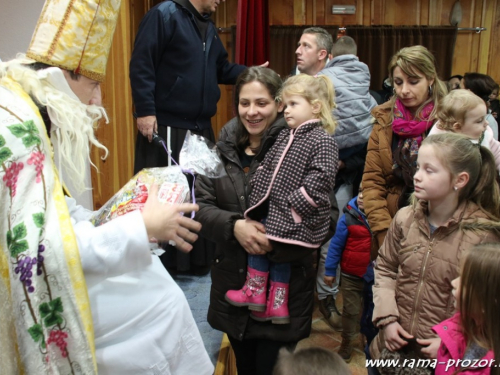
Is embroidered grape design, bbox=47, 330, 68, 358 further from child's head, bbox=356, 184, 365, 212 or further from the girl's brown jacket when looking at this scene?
child's head, bbox=356, 184, 365, 212

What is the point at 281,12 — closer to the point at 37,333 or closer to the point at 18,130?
the point at 18,130

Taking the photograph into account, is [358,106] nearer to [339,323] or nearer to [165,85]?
[165,85]

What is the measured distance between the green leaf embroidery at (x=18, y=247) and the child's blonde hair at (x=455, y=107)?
1614 mm

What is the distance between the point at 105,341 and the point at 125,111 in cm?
233

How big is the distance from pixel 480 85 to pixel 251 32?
1986mm

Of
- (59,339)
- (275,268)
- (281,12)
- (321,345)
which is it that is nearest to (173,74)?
(275,268)

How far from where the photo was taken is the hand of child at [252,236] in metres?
1.64

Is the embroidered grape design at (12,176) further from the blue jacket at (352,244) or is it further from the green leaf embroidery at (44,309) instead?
the blue jacket at (352,244)

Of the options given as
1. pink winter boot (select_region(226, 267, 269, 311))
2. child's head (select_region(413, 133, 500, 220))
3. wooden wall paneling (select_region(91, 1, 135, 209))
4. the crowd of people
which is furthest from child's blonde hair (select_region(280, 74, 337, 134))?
wooden wall paneling (select_region(91, 1, 135, 209))

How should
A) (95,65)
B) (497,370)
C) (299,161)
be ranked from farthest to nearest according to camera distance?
1. (299,161)
2. (95,65)
3. (497,370)

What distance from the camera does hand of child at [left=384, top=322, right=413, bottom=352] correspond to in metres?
1.61

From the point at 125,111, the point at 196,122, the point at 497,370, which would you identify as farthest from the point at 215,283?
the point at 125,111

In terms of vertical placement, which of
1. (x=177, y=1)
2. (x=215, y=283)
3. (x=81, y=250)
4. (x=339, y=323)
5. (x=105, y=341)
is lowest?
(x=339, y=323)

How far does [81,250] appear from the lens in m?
1.02
